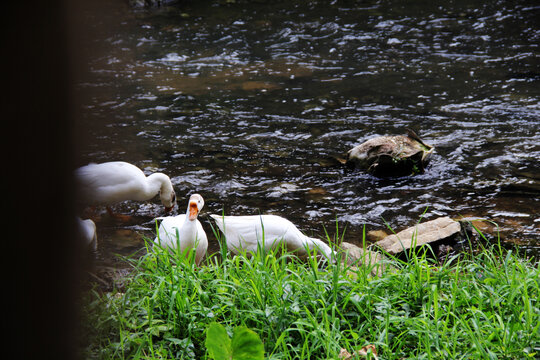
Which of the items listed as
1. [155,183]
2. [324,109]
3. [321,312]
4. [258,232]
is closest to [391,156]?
[324,109]

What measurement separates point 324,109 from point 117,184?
3165 mm

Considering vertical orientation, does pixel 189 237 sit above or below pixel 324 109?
below

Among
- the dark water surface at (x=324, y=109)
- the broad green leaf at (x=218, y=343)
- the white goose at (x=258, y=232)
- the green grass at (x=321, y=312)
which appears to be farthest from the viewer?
the dark water surface at (x=324, y=109)

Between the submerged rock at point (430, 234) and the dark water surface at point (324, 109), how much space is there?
0.35 metres

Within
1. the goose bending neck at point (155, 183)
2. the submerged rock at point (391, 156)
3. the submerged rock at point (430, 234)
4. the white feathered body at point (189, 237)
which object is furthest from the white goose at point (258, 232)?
the submerged rock at point (391, 156)

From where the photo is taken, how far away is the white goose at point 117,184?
4445mm

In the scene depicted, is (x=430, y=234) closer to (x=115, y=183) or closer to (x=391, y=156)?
(x=391, y=156)

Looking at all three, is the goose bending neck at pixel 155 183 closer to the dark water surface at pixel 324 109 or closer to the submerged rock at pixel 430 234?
the dark water surface at pixel 324 109

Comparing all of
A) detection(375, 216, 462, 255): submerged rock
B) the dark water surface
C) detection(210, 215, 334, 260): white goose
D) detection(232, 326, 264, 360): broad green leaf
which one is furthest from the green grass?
the dark water surface

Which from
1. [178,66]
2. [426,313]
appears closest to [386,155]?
[426,313]

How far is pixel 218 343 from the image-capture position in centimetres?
187

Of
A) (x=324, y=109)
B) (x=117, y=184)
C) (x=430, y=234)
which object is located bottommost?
(x=430, y=234)

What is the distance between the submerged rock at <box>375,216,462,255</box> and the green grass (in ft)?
3.58

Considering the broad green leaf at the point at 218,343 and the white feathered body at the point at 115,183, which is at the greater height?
the broad green leaf at the point at 218,343
